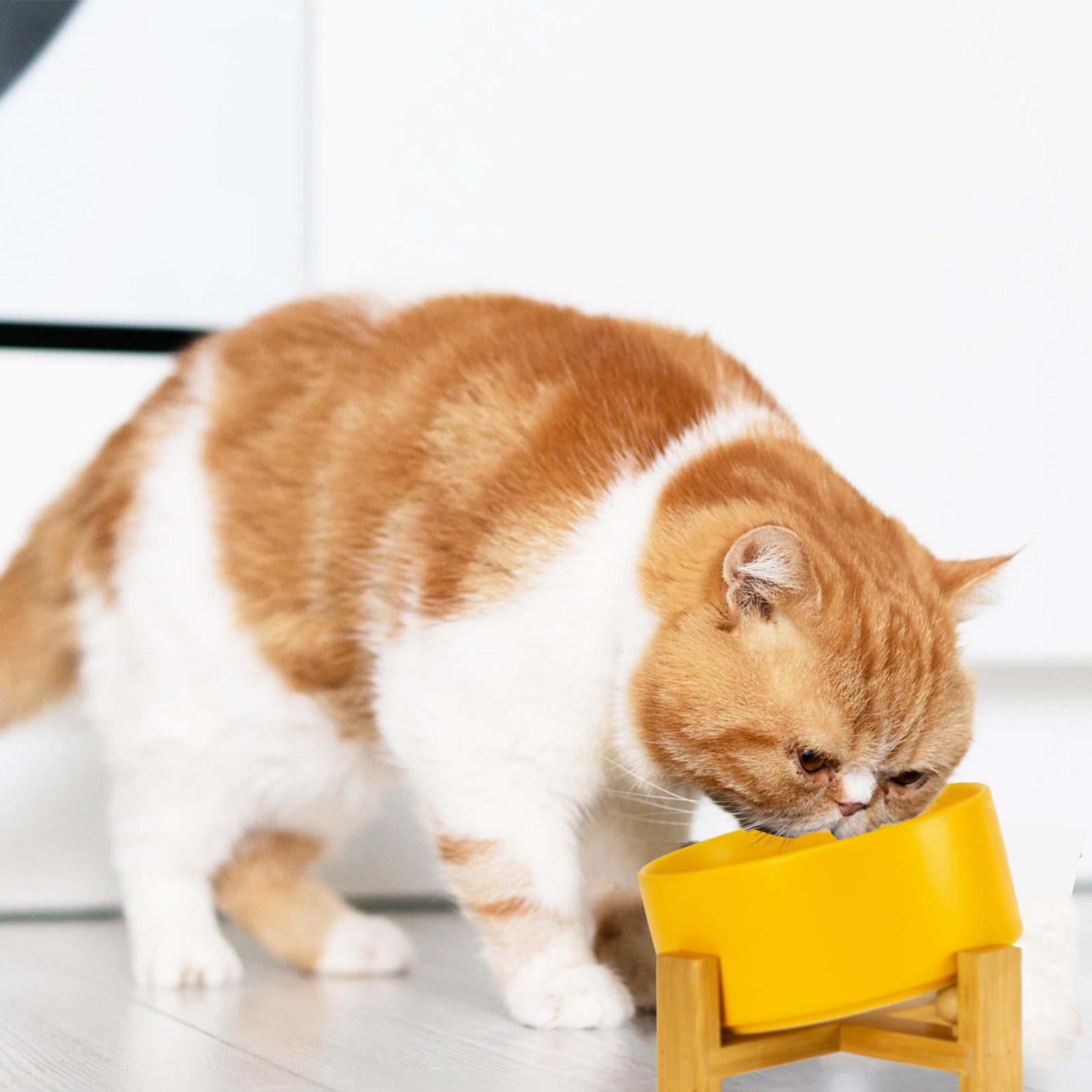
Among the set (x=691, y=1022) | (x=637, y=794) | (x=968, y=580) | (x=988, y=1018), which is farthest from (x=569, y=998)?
(x=968, y=580)

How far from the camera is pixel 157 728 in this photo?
165 centimetres

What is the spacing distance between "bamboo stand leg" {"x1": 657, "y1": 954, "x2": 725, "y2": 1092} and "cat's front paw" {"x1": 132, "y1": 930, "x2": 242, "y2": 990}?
74cm

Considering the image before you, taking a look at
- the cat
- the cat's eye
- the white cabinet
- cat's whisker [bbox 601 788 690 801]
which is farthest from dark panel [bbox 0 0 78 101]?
the cat's eye

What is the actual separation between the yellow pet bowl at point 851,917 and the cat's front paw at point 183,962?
2.54ft

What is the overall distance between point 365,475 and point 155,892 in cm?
58

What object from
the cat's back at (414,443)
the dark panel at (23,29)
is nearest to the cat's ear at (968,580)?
the cat's back at (414,443)

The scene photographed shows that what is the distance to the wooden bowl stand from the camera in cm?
104

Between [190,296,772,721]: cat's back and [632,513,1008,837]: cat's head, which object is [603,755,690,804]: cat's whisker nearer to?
[632,513,1008,837]: cat's head

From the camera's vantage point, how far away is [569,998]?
137cm

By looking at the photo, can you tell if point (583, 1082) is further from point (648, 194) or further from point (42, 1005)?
point (648, 194)

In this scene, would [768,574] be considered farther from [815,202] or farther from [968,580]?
[815,202]

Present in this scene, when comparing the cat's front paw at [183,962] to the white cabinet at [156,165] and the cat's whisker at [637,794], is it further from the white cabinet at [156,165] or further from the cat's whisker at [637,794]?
the white cabinet at [156,165]

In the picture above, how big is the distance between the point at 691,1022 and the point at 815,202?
1.56 m

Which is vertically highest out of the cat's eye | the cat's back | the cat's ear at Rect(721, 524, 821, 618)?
the cat's back
